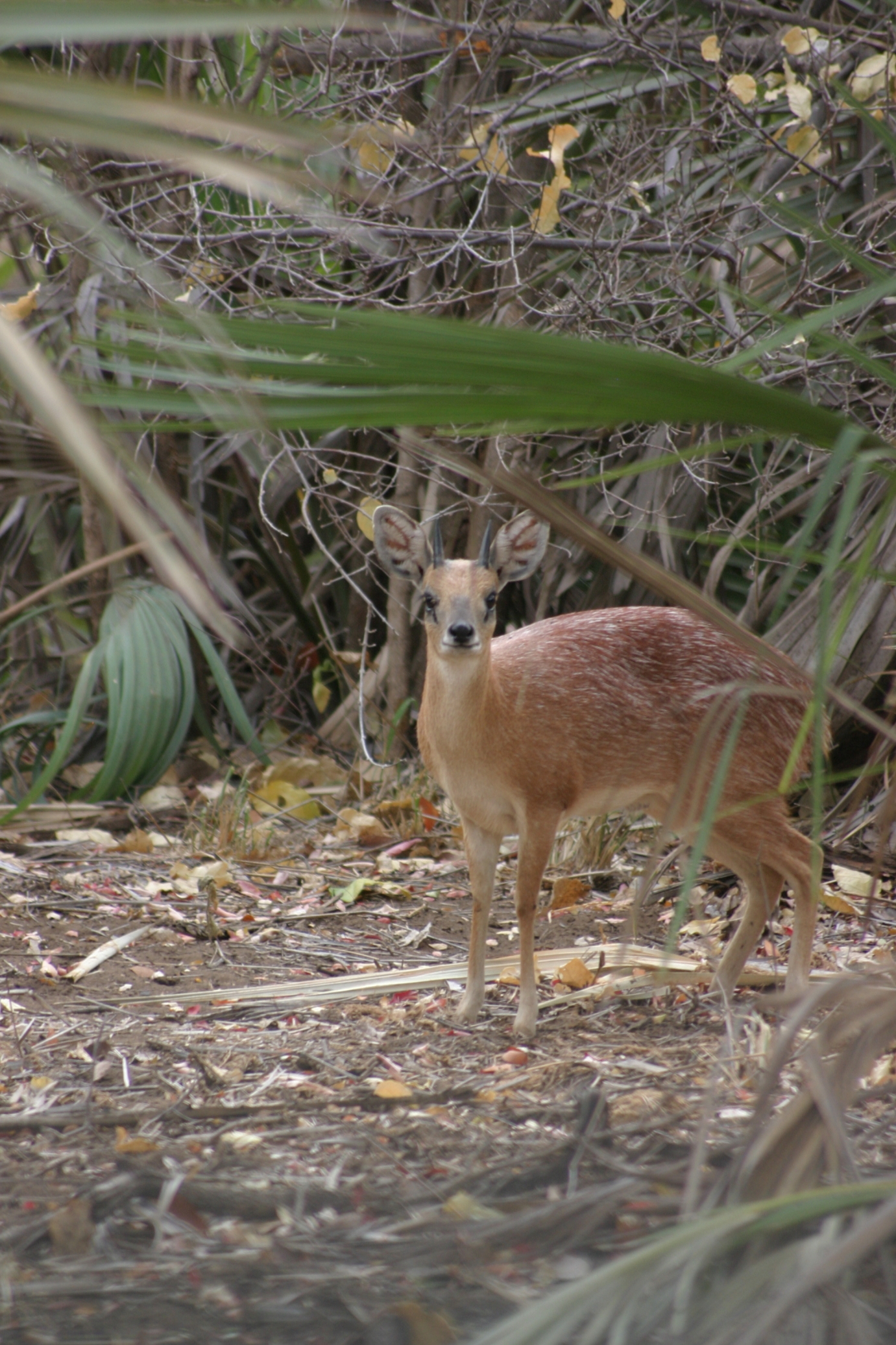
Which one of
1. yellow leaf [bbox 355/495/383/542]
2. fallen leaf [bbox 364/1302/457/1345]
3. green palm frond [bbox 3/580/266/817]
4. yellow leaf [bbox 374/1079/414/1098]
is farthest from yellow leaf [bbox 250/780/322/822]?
fallen leaf [bbox 364/1302/457/1345]

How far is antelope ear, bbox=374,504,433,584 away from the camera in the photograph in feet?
13.6

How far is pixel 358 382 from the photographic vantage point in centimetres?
168

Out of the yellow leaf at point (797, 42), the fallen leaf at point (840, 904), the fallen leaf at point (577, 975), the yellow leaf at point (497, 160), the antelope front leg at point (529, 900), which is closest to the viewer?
the antelope front leg at point (529, 900)

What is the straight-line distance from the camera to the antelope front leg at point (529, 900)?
3902 mm

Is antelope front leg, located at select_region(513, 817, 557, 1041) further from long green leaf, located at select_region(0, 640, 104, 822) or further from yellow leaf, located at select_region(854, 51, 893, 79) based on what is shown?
yellow leaf, located at select_region(854, 51, 893, 79)

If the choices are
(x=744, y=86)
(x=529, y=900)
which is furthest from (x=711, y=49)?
(x=529, y=900)

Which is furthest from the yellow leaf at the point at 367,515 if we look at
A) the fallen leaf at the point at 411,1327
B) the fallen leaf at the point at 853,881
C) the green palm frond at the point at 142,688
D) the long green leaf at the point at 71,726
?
the fallen leaf at the point at 411,1327

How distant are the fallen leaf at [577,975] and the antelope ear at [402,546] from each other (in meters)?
1.35

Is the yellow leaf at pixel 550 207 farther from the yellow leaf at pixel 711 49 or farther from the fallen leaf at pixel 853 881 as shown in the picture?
the fallen leaf at pixel 853 881

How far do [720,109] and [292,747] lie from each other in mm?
4051

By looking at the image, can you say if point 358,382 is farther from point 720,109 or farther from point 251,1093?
point 720,109

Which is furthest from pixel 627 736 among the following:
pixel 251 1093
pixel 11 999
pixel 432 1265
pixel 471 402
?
pixel 471 402

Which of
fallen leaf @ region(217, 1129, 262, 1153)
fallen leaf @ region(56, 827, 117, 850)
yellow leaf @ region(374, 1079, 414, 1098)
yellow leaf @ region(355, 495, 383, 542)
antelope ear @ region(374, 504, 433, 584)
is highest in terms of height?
antelope ear @ region(374, 504, 433, 584)

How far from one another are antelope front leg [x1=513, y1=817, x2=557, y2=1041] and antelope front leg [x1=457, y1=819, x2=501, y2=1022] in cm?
14
